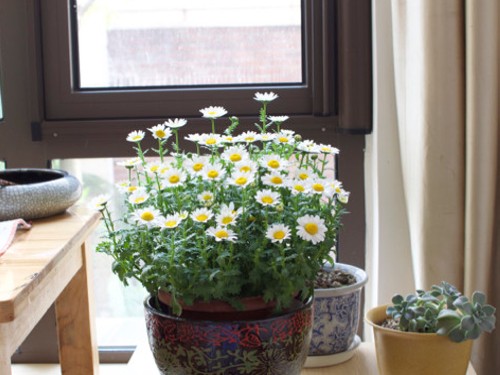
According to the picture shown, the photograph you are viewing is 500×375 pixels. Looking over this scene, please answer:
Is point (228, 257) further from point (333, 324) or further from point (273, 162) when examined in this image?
point (333, 324)

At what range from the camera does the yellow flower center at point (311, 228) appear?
45.2 inches

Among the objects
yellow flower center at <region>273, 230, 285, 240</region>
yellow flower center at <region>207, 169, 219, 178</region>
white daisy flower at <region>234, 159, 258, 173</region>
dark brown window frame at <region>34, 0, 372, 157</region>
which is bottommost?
yellow flower center at <region>273, 230, 285, 240</region>

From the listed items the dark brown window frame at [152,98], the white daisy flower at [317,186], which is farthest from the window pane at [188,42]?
the white daisy flower at [317,186]

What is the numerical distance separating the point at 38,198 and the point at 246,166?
0.47 m

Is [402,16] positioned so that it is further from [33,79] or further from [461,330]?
[33,79]

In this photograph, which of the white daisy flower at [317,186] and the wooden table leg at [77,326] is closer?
the white daisy flower at [317,186]

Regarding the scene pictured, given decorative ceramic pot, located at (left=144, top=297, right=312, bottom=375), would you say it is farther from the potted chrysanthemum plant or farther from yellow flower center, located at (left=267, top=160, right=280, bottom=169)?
yellow flower center, located at (left=267, top=160, right=280, bottom=169)

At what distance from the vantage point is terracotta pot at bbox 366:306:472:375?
124cm

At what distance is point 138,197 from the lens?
1.23 metres

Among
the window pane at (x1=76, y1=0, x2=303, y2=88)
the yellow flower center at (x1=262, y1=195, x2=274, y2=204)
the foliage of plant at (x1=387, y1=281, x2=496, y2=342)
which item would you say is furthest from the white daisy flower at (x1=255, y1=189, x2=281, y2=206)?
the window pane at (x1=76, y1=0, x2=303, y2=88)

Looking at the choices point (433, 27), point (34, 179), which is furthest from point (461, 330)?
point (34, 179)

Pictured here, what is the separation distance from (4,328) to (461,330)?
2.08ft

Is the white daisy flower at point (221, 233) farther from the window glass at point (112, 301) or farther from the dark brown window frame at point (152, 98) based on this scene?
the window glass at point (112, 301)

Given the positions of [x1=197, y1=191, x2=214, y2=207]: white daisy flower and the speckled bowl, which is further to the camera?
the speckled bowl
